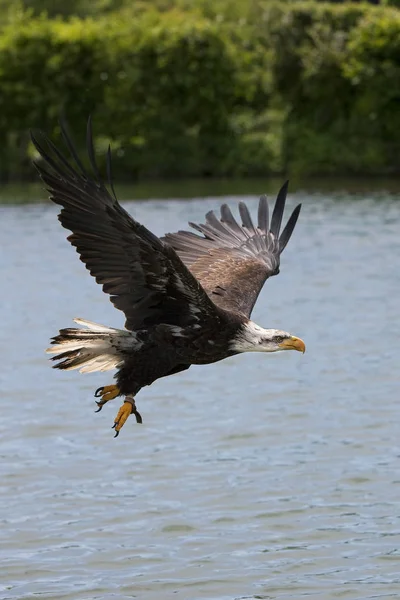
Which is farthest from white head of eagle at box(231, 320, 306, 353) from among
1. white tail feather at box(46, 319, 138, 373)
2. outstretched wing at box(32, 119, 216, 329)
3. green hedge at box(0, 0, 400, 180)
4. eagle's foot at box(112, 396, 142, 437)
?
green hedge at box(0, 0, 400, 180)

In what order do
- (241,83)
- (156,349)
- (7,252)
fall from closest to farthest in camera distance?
(156,349), (7,252), (241,83)

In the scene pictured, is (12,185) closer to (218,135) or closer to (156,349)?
(218,135)

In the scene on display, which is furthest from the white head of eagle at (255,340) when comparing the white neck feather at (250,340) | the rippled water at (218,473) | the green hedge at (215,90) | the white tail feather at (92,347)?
the green hedge at (215,90)

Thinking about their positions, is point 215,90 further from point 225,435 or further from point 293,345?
point 293,345

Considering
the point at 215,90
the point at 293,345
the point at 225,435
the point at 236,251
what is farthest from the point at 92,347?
the point at 215,90

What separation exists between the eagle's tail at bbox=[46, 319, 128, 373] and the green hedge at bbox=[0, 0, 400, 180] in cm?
3598

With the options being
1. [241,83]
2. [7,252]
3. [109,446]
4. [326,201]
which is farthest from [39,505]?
[241,83]

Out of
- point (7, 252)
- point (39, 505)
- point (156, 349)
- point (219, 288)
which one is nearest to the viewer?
point (156, 349)

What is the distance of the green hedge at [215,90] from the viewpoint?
A: 4525 centimetres

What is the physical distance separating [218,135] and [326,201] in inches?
517

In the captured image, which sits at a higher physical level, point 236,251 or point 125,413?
point 236,251

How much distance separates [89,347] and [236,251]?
2341 millimetres

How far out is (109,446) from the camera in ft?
39.8

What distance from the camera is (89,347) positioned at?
855cm
